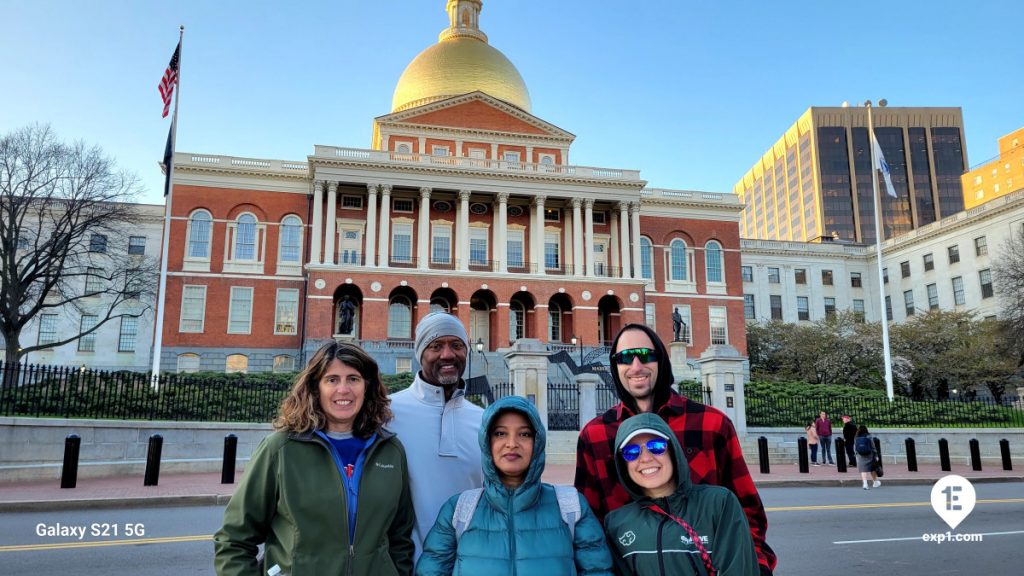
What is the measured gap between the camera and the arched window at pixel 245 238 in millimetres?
44969

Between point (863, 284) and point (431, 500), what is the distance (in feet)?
234

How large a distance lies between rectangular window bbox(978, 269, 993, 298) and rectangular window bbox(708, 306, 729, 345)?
2176cm

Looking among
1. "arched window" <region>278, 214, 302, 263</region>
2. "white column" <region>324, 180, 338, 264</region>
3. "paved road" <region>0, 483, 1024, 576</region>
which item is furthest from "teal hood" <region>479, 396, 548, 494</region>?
"arched window" <region>278, 214, 302, 263</region>

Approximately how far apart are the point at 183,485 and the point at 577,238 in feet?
117

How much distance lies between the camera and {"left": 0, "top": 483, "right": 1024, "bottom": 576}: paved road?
711 cm

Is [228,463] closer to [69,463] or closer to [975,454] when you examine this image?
[69,463]

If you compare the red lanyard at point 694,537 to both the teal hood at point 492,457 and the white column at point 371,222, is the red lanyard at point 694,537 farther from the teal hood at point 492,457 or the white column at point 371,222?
the white column at point 371,222

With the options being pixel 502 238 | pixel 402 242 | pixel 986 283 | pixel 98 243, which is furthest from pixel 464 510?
pixel 986 283

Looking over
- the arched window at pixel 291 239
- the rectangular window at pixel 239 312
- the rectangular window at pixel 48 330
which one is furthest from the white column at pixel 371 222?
the rectangular window at pixel 48 330

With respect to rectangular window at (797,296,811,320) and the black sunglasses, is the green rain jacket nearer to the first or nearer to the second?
the black sunglasses

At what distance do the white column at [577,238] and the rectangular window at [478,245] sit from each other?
6.23 metres

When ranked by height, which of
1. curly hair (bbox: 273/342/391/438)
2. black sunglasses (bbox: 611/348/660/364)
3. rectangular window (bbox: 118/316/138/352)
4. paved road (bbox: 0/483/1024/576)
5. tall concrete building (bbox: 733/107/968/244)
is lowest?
paved road (bbox: 0/483/1024/576)

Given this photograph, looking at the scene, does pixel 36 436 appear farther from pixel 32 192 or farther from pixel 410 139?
pixel 410 139

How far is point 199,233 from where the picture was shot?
146 feet
